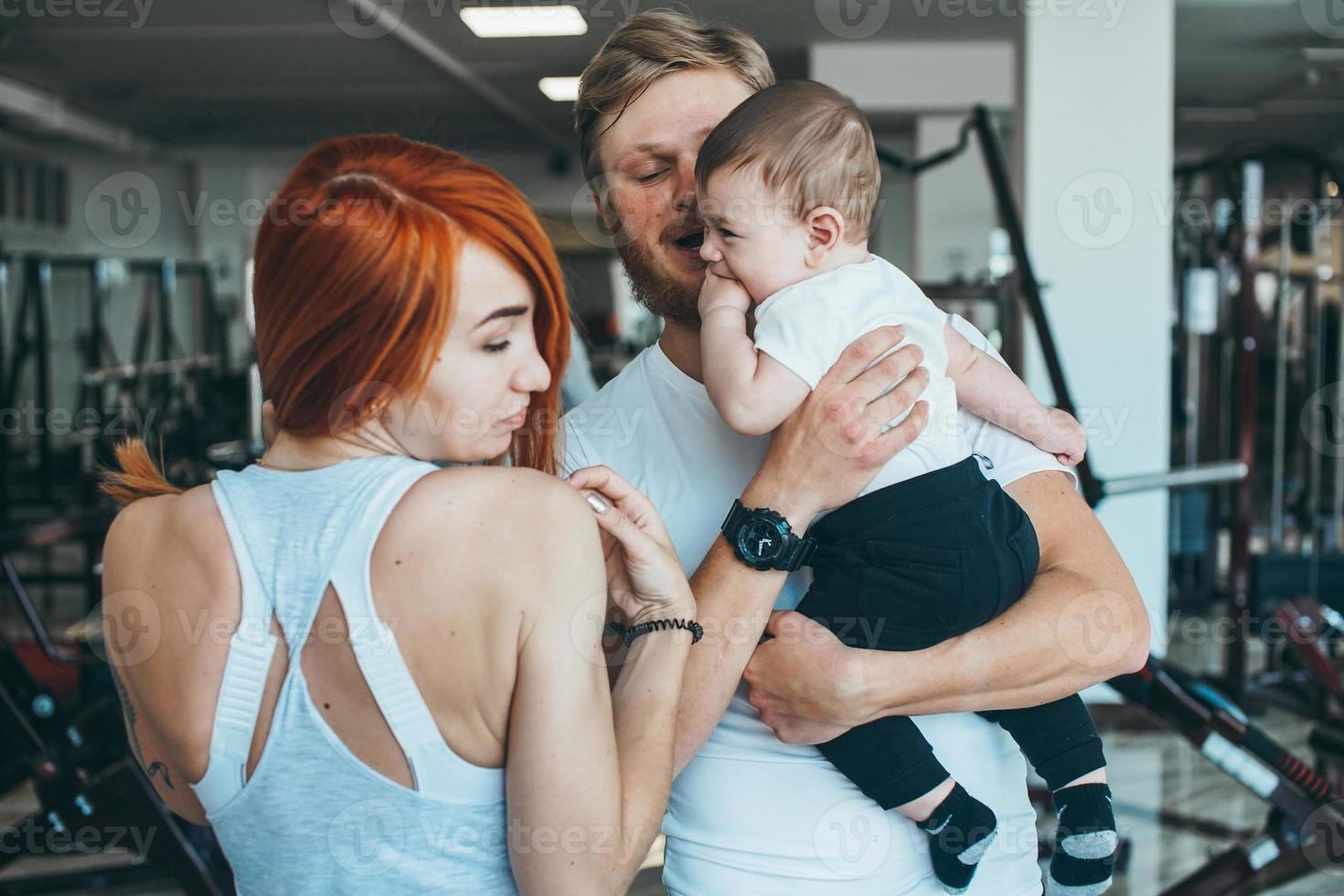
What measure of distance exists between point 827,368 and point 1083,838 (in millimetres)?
636

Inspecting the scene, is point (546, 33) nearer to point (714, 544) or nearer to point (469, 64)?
point (469, 64)

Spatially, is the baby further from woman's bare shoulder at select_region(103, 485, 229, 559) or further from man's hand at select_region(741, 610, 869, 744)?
woman's bare shoulder at select_region(103, 485, 229, 559)

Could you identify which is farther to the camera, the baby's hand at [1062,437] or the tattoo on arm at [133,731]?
the baby's hand at [1062,437]

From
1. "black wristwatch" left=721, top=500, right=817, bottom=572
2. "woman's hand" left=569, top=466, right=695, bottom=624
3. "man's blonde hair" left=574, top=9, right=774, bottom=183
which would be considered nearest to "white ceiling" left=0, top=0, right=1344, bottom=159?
"man's blonde hair" left=574, top=9, right=774, bottom=183

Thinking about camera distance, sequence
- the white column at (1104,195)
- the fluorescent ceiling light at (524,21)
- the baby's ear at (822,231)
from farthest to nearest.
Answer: the fluorescent ceiling light at (524,21) → the white column at (1104,195) → the baby's ear at (822,231)

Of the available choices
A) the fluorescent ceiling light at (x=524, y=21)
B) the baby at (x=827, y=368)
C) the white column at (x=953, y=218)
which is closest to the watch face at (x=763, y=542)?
the baby at (x=827, y=368)

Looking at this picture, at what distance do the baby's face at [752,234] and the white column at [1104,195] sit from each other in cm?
351

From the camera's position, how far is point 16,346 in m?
7.25

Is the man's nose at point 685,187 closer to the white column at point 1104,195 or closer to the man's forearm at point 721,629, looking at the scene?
the man's forearm at point 721,629

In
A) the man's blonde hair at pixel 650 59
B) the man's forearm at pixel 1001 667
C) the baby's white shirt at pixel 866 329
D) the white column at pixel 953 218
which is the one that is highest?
the white column at pixel 953 218

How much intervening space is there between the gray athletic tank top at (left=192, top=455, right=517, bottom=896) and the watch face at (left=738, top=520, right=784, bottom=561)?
1.10 ft

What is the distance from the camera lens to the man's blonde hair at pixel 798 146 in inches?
45.8

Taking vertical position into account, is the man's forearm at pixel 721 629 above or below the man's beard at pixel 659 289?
below

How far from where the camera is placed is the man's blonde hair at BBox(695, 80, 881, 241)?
116cm
